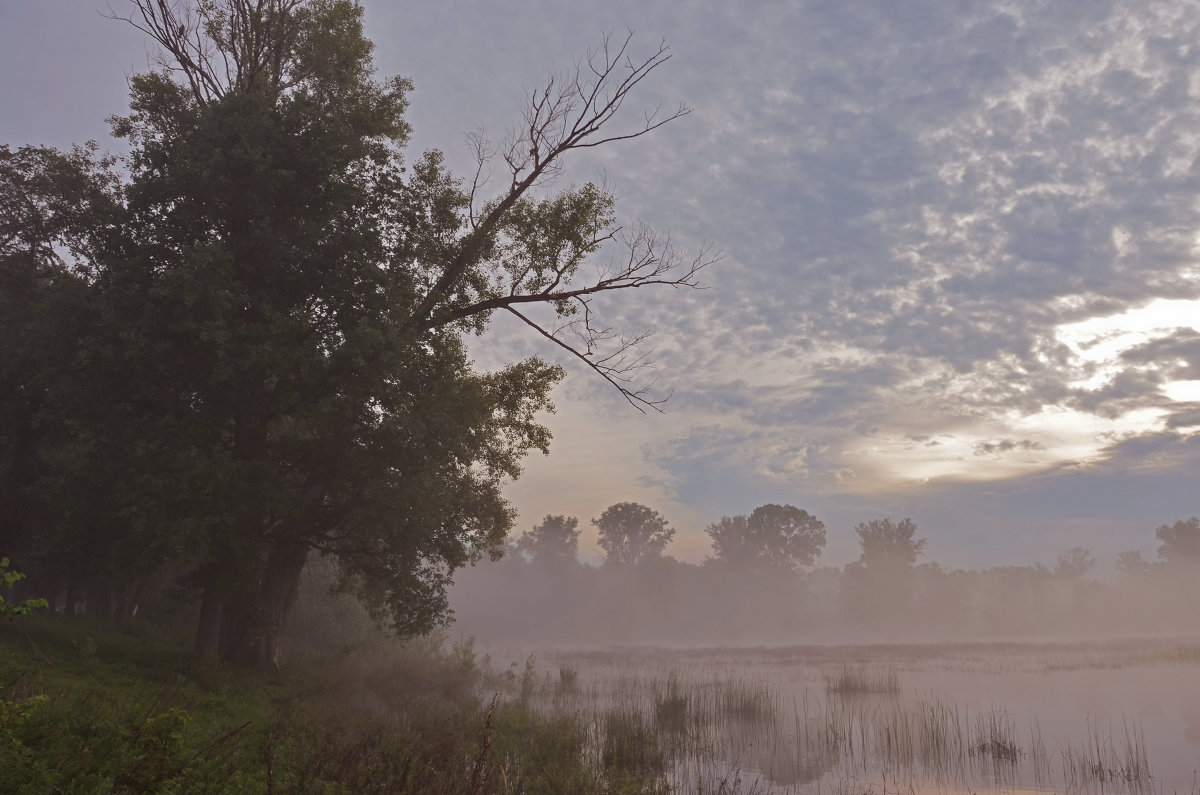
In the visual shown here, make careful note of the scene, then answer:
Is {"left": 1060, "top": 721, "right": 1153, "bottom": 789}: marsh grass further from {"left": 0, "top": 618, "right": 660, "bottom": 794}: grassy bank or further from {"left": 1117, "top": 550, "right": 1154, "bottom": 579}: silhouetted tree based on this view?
{"left": 1117, "top": 550, "right": 1154, "bottom": 579}: silhouetted tree

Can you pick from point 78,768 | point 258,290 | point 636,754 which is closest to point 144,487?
point 258,290

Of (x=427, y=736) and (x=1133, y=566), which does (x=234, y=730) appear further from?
(x=1133, y=566)

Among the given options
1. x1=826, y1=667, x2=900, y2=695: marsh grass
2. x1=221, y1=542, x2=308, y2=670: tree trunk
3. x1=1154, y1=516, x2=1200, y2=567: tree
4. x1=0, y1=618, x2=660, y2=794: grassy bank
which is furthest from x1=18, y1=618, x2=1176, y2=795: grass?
x1=1154, y1=516, x2=1200, y2=567: tree

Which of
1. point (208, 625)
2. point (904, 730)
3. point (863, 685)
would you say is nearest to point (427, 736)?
point (208, 625)

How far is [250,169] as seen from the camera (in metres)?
18.3

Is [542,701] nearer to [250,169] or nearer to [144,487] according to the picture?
[144,487]

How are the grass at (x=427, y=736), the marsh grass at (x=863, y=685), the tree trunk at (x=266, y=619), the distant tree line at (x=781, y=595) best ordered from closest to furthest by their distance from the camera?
1. the grass at (x=427, y=736)
2. the tree trunk at (x=266, y=619)
3. the marsh grass at (x=863, y=685)
4. the distant tree line at (x=781, y=595)

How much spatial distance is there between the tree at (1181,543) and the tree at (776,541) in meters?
69.0

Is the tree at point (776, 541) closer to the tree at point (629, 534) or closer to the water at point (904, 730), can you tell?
the tree at point (629, 534)

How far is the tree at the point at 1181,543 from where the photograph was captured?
127 m

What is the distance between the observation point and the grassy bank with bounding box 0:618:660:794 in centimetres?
877

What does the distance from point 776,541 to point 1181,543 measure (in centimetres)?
7850

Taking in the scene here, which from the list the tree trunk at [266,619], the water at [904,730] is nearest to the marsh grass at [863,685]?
the water at [904,730]

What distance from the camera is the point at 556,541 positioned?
13438 centimetres
